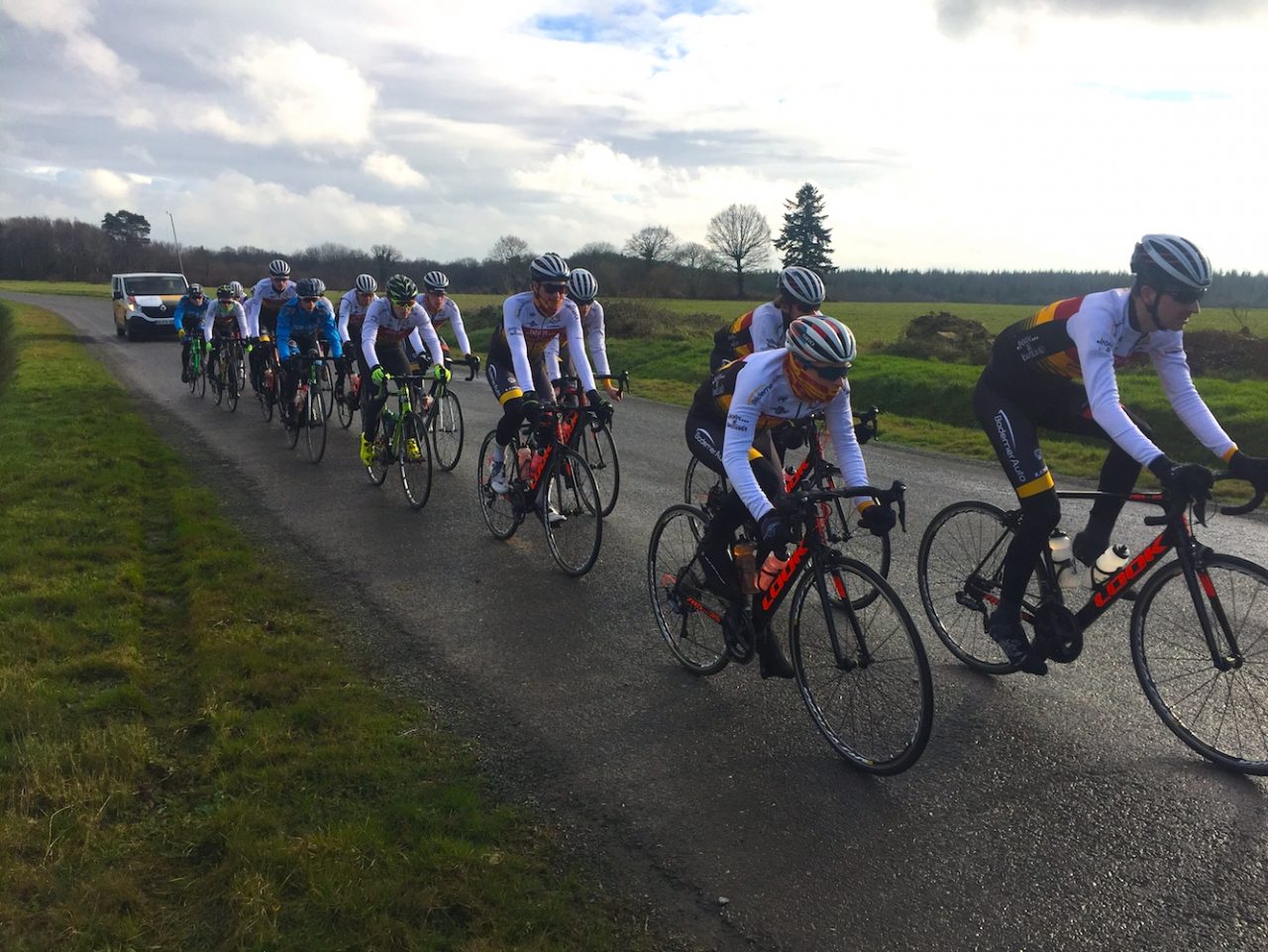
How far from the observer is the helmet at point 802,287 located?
22.1 feet

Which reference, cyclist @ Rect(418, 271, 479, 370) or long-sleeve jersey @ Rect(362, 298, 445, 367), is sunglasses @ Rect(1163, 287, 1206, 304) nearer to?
long-sleeve jersey @ Rect(362, 298, 445, 367)

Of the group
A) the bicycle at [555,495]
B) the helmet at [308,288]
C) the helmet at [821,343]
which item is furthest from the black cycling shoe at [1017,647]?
the helmet at [308,288]

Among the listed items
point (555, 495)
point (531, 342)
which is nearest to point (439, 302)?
point (531, 342)

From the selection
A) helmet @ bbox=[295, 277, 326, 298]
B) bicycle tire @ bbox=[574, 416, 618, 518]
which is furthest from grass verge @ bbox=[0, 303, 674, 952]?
helmet @ bbox=[295, 277, 326, 298]

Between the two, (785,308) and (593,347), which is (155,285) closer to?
(593,347)

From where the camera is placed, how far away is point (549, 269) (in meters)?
7.78

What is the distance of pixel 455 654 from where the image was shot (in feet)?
17.6

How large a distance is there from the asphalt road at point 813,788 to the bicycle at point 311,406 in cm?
481

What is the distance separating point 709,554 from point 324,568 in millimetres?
3468

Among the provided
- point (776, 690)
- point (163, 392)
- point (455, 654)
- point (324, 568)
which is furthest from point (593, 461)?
point (163, 392)

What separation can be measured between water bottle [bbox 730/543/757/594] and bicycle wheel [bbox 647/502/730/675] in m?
0.19

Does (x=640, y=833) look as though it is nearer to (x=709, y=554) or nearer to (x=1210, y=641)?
(x=709, y=554)

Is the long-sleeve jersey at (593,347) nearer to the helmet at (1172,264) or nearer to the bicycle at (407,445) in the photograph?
the bicycle at (407,445)

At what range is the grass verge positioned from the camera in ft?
9.89
